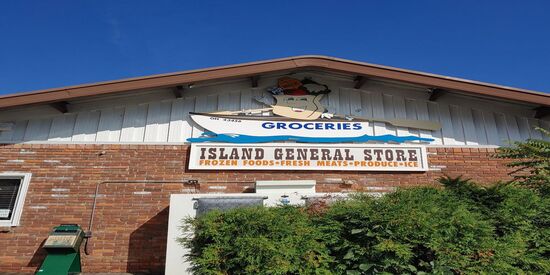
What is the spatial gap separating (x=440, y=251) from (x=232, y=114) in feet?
18.9

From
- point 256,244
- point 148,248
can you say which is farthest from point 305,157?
point 256,244

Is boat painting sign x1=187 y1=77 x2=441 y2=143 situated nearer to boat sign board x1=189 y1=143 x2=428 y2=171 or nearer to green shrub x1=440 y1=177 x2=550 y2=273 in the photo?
boat sign board x1=189 y1=143 x2=428 y2=171

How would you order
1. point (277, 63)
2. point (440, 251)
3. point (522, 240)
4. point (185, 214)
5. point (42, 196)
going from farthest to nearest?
point (277, 63)
point (42, 196)
point (185, 214)
point (522, 240)
point (440, 251)

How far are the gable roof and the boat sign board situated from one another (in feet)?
4.90

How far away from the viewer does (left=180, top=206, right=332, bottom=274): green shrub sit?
3943mm

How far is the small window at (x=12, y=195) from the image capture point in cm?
779

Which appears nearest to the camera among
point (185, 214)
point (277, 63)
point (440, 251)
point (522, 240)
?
point (440, 251)

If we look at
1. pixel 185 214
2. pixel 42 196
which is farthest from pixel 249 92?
pixel 42 196

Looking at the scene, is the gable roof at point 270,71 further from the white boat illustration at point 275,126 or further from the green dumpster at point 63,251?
the green dumpster at point 63,251

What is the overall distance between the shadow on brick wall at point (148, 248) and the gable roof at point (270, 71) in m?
2.90

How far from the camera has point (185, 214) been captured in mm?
6613

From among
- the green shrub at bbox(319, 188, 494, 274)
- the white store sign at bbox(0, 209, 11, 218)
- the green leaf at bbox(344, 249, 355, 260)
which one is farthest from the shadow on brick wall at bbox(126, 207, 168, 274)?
the green leaf at bbox(344, 249, 355, 260)

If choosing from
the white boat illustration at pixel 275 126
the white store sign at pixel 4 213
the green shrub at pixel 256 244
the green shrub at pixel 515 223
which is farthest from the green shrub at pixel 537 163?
the white store sign at pixel 4 213

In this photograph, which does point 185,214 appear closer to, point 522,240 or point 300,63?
point 300,63
